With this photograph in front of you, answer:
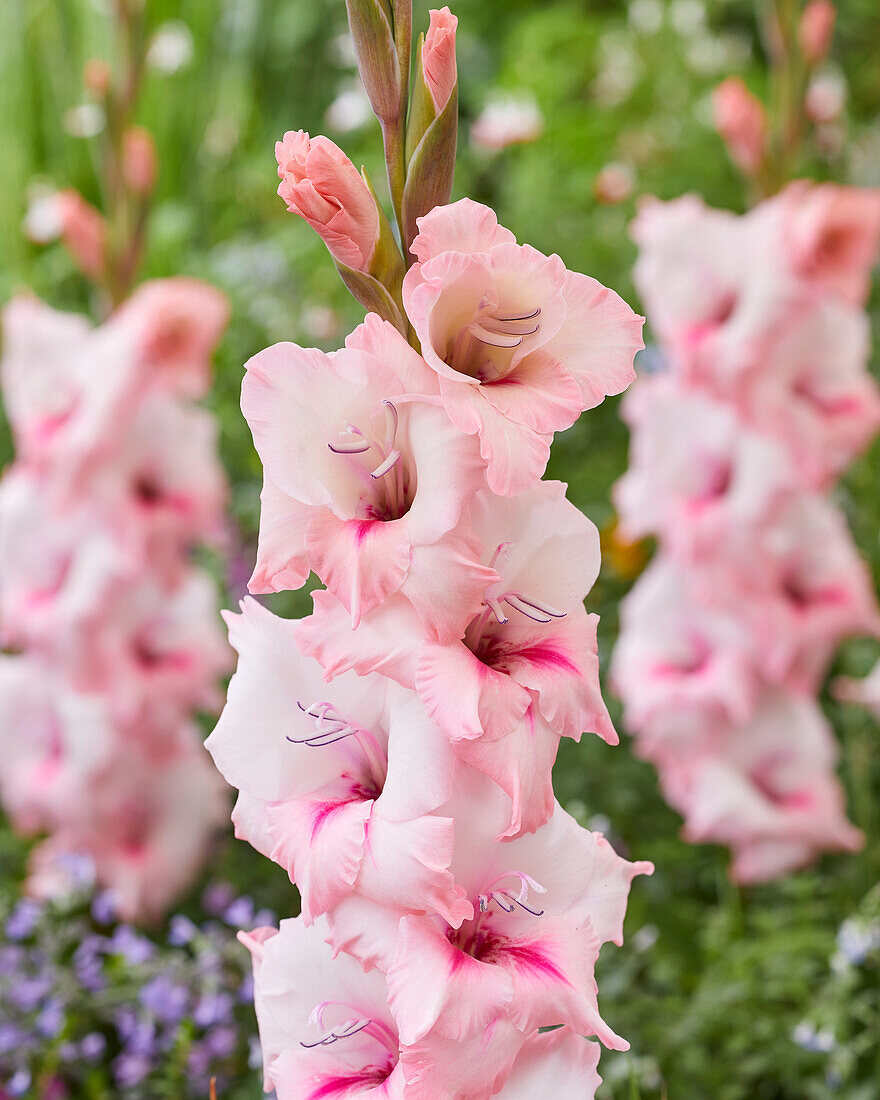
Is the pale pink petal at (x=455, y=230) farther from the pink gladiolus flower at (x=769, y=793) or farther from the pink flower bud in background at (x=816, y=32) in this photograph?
the pink flower bud in background at (x=816, y=32)

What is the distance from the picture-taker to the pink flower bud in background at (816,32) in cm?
159

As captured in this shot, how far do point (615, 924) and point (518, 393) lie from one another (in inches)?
10.8

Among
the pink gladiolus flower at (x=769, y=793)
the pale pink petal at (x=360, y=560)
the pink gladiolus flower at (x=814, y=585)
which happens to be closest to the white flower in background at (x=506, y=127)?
the pink gladiolus flower at (x=814, y=585)

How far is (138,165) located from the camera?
5.23ft

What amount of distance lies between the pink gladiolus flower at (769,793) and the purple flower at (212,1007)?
0.76 meters

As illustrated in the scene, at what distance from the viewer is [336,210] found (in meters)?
0.52

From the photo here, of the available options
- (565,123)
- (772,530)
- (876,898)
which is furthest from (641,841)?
(565,123)

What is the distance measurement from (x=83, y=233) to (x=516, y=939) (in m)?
1.27

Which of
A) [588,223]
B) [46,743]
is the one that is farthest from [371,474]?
[588,223]

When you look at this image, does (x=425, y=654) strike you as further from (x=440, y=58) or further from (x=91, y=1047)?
(x=91, y=1047)

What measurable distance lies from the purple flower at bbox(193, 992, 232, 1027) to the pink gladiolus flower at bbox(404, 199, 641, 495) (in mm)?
628

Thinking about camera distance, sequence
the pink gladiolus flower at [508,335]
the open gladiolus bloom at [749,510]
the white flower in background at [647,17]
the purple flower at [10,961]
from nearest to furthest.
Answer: the pink gladiolus flower at [508,335] < the purple flower at [10,961] < the open gladiolus bloom at [749,510] < the white flower in background at [647,17]

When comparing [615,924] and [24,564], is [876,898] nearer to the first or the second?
[615,924]

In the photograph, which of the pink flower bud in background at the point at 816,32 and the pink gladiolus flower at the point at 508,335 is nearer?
the pink gladiolus flower at the point at 508,335
